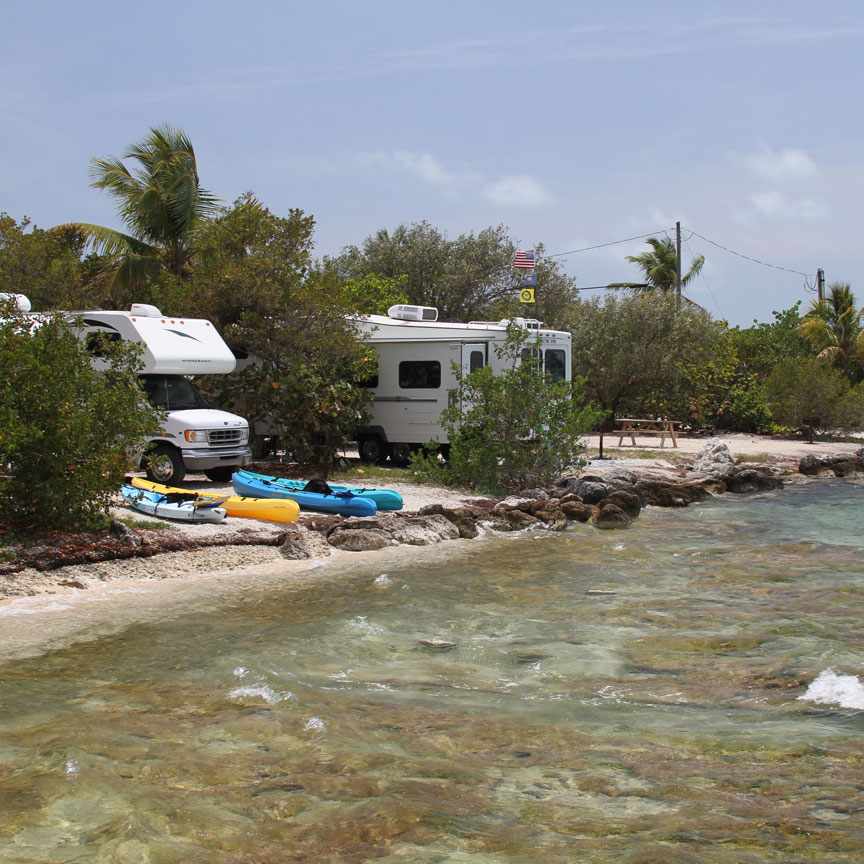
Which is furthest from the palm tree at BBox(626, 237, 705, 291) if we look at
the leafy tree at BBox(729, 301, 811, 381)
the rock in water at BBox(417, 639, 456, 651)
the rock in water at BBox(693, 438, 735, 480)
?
the rock in water at BBox(417, 639, 456, 651)

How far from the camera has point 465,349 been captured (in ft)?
70.2

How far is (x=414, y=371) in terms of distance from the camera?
858 inches

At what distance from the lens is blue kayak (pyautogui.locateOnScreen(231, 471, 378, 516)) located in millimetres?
16156

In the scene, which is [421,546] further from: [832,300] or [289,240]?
[832,300]

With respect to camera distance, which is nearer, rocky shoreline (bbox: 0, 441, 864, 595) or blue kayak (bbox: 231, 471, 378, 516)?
rocky shoreline (bbox: 0, 441, 864, 595)

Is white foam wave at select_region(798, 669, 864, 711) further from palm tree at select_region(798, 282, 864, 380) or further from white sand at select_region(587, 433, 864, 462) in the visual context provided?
palm tree at select_region(798, 282, 864, 380)

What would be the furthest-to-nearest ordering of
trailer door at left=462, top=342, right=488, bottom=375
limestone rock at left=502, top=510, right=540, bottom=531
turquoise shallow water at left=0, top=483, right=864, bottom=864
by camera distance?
1. trailer door at left=462, top=342, right=488, bottom=375
2. limestone rock at left=502, top=510, right=540, bottom=531
3. turquoise shallow water at left=0, top=483, right=864, bottom=864

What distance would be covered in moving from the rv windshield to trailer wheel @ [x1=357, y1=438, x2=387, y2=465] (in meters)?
4.75

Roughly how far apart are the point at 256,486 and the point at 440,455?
6.64 metres

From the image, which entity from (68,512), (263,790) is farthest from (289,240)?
(263,790)

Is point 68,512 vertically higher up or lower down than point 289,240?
lower down

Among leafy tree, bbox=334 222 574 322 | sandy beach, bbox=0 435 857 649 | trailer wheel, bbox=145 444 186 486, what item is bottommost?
sandy beach, bbox=0 435 857 649

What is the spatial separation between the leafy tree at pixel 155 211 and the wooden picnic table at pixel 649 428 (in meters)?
12.9

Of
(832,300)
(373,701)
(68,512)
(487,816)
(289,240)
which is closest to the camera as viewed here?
(487,816)
